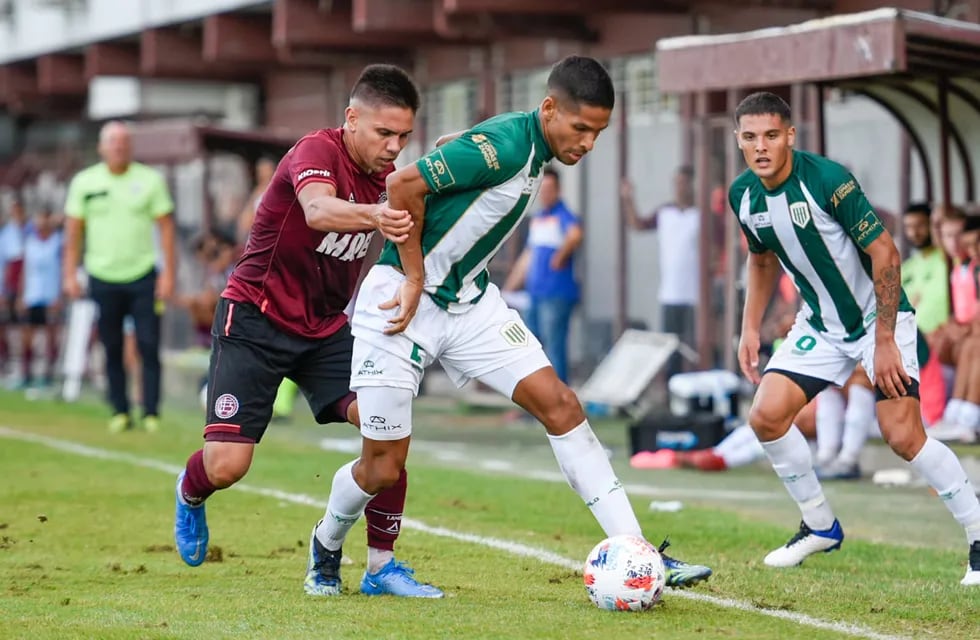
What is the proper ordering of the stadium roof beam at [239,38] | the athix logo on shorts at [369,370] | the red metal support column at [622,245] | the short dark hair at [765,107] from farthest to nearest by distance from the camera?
the stadium roof beam at [239,38]
the red metal support column at [622,245]
the short dark hair at [765,107]
the athix logo on shorts at [369,370]

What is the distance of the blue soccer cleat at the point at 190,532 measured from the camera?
309 inches

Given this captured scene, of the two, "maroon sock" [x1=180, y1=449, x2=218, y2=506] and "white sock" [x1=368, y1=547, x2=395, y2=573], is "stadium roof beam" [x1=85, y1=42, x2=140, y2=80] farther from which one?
"white sock" [x1=368, y1=547, x2=395, y2=573]

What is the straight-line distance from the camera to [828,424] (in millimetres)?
12812

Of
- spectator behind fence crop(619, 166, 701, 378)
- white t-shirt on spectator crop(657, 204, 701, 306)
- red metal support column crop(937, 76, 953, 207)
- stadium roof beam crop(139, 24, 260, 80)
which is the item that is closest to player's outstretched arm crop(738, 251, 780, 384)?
red metal support column crop(937, 76, 953, 207)

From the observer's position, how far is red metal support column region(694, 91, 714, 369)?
15828mm

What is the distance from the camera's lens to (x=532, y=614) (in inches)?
263

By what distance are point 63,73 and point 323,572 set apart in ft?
95.3

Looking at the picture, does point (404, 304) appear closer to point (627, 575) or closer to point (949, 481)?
point (627, 575)

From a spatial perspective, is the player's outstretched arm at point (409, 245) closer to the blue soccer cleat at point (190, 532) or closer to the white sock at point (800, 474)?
the blue soccer cleat at point (190, 532)

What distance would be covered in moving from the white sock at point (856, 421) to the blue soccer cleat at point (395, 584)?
5914 millimetres

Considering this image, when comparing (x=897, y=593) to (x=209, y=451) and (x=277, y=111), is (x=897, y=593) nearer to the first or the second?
(x=209, y=451)

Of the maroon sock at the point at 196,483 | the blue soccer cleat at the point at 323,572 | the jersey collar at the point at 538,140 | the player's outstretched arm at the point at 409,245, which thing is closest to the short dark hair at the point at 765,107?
the jersey collar at the point at 538,140

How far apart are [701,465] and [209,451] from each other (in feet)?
20.6

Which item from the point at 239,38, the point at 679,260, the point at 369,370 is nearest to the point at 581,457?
the point at 369,370
